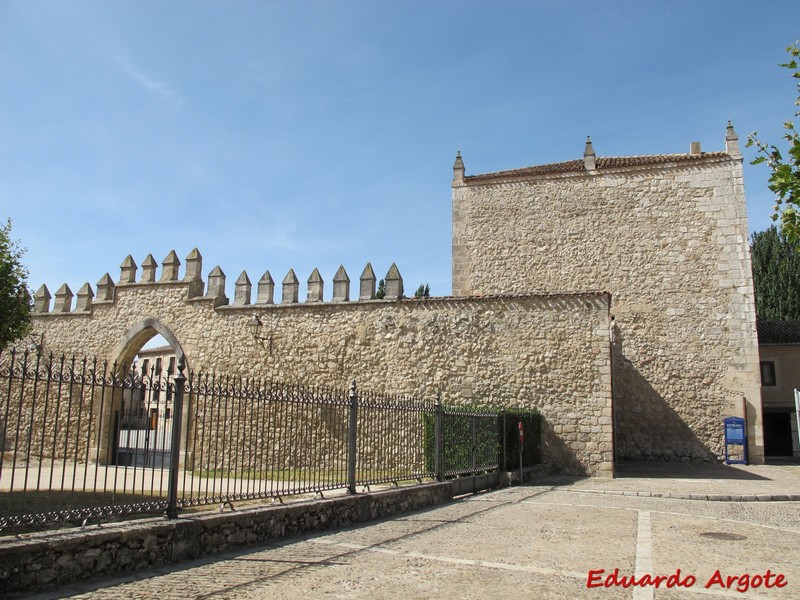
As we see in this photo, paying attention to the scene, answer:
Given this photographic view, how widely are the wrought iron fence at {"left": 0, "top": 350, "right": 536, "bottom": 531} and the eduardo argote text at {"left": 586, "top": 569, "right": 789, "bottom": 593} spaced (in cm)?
351

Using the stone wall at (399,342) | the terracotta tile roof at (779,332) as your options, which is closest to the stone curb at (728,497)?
the stone wall at (399,342)

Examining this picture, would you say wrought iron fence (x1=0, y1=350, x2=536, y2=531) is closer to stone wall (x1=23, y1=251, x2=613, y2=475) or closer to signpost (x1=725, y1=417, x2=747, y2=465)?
stone wall (x1=23, y1=251, x2=613, y2=475)

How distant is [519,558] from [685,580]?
147 centimetres

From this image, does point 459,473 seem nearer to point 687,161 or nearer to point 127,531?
point 127,531

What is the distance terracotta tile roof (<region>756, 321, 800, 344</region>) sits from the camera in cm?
2452

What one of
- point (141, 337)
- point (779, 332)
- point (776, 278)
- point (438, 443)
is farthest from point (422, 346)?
point (776, 278)

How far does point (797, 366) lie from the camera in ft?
80.5

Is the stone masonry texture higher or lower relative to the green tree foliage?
lower

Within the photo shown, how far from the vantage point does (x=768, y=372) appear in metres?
25.2

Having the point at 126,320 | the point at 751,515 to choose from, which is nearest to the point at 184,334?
the point at 126,320

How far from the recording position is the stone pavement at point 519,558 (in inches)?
193

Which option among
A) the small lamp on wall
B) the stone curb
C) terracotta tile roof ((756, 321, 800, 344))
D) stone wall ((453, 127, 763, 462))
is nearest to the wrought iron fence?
the small lamp on wall

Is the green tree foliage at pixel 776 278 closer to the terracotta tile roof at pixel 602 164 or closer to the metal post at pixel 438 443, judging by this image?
the terracotta tile roof at pixel 602 164

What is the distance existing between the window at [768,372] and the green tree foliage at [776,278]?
6.85m
